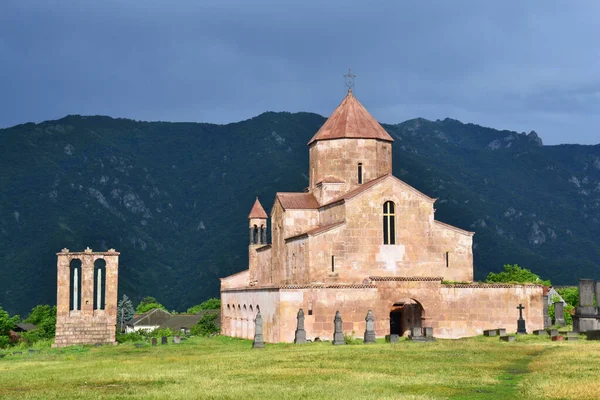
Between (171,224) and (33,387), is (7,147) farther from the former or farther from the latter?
(33,387)

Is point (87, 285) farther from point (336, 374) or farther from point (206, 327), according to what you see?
point (336, 374)

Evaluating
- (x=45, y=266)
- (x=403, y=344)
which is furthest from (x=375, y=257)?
(x=45, y=266)

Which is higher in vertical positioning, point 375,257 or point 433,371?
point 375,257

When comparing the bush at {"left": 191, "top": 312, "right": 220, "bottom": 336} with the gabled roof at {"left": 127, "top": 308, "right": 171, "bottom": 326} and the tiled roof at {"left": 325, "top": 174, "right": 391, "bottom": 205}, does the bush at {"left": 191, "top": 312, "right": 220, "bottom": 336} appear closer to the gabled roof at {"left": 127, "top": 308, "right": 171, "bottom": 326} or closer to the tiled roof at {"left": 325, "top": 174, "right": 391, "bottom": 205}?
the tiled roof at {"left": 325, "top": 174, "right": 391, "bottom": 205}

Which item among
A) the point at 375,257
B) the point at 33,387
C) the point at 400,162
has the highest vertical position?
the point at 400,162

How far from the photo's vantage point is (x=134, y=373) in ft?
84.1

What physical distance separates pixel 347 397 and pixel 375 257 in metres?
27.7

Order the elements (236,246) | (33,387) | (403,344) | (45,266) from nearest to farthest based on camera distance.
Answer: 1. (33,387)
2. (403,344)
3. (45,266)
4. (236,246)

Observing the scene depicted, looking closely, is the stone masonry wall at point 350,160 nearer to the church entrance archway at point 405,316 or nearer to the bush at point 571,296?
the church entrance archway at point 405,316

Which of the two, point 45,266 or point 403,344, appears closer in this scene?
point 403,344

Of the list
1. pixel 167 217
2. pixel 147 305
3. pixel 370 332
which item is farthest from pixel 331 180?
pixel 167 217

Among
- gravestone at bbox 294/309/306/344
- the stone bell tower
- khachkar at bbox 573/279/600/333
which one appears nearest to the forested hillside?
the stone bell tower

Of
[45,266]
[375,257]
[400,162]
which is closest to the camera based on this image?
[375,257]

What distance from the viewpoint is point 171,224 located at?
18650cm
